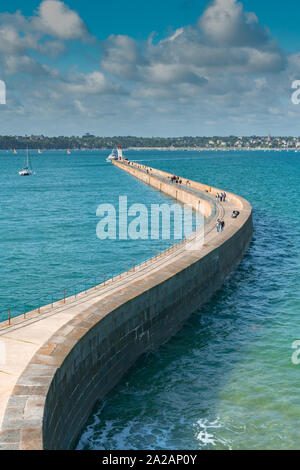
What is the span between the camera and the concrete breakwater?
38.5 feet

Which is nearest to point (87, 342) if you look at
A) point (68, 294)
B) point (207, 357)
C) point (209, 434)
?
point (209, 434)

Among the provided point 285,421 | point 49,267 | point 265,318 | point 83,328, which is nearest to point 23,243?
point 49,267

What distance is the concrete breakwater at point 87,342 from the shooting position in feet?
38.5

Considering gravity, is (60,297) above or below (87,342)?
below

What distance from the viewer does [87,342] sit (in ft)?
51.4
